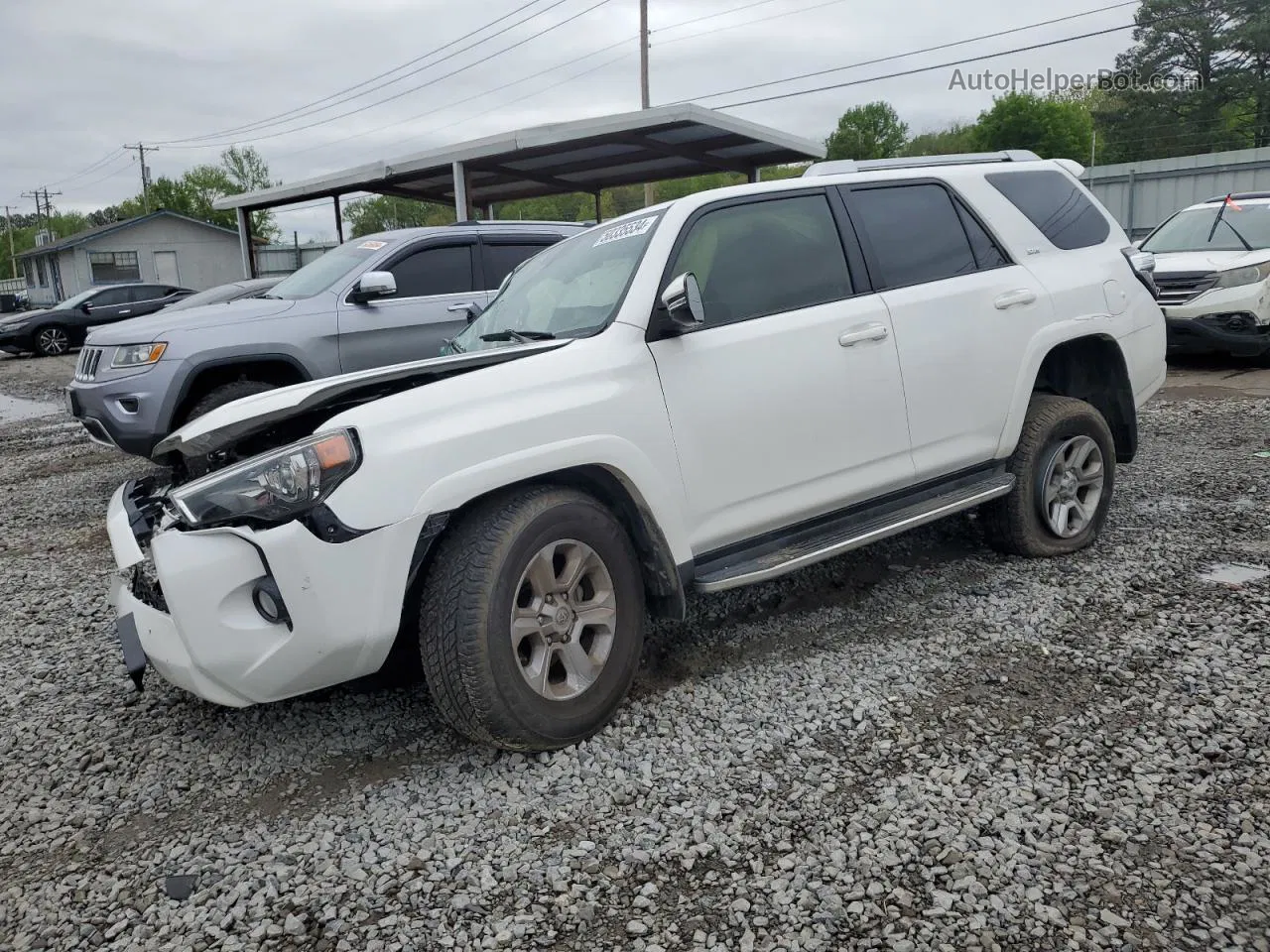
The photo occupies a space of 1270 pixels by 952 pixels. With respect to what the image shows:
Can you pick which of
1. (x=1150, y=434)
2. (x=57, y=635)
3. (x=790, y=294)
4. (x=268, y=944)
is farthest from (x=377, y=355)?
(x=1150, y=434)

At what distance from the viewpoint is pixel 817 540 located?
3.67 meters

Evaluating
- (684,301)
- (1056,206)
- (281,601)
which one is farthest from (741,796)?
(1056,206)

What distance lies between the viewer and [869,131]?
255 feet

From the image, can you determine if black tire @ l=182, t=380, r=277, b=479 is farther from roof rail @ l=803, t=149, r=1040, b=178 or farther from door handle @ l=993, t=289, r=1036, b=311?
door handle @ l=993, t=289, r=1036, b=311

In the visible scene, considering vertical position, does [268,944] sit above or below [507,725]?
below

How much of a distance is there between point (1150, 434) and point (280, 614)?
288 inches

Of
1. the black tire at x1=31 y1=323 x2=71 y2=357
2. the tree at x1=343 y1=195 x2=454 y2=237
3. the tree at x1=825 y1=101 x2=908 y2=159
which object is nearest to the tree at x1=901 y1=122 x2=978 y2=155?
the tree at x1=825 y1=101 x2=908 y2=159

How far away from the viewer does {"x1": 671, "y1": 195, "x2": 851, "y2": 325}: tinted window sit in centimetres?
363

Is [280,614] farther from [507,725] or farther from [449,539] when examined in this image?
[507,725]

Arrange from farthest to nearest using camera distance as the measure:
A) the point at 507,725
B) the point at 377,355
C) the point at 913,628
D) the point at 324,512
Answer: the point at 377,355 < the point at 913,628 < the point at 507,725 < the point at 324,512

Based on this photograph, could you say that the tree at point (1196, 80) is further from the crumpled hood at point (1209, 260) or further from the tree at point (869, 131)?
the crumpled hood at point (1209, 260)

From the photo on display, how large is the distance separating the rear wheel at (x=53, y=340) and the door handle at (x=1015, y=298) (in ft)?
77.2

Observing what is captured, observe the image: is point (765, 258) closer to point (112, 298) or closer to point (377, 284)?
point (377, 284)

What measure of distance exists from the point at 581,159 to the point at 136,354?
9.81m
